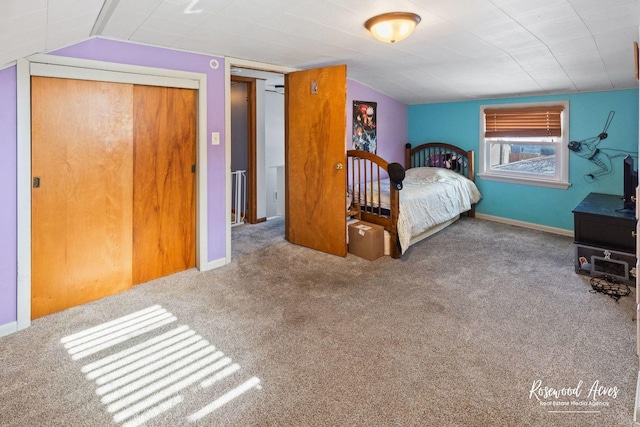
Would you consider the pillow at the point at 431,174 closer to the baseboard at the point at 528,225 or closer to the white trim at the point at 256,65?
the baseboard at the point at 528,225

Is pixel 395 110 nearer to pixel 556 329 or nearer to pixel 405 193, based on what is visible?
pixel 405 193

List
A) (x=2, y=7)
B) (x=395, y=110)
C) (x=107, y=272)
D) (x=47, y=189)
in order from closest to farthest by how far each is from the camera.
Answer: (x=2, y=7) < (x=47, y=189) < (x=107, y=272) < (x=395, y=110)

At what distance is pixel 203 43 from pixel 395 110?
12.0ft

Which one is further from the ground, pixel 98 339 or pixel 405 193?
pixel 405 193

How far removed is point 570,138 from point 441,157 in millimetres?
1724

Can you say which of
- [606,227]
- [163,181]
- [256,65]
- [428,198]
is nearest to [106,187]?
[163,181]

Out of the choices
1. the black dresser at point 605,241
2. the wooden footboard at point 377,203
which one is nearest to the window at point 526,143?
the black dresser at point 605,241

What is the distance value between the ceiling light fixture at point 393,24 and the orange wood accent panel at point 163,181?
66.6 inches

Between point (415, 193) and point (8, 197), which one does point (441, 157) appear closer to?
point (415, 193)

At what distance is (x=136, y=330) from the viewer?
93.8 inches

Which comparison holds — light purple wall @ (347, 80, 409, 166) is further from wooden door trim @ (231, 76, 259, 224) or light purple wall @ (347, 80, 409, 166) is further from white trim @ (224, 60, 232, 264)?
white trim @ (224, 60, 232, 264)

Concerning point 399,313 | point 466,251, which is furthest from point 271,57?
point 466,251

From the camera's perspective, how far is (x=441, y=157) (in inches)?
228

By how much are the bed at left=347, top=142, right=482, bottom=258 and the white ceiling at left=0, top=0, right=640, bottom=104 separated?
1152 mm
